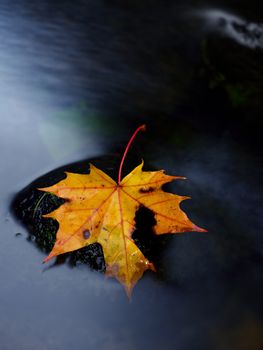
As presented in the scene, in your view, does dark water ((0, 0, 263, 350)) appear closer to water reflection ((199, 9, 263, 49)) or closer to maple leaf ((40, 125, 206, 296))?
water reflection ((199, 9, 263, 49))

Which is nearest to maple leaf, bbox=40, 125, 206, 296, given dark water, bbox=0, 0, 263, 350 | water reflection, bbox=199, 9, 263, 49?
dark water, bbox=0, 0, 263, 350

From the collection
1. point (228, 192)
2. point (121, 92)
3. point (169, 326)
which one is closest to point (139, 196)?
point (169, 326)

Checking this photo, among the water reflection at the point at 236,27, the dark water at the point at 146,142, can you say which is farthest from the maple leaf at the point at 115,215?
the water reflection at the point at 236,27

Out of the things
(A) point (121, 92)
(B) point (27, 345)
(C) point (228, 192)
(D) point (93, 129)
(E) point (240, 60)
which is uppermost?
(E) point (240, 60)

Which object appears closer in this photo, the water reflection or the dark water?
the dark water

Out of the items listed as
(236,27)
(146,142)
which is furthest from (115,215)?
(236,27)

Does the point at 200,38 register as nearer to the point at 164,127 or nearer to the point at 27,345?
the point at 164,127
